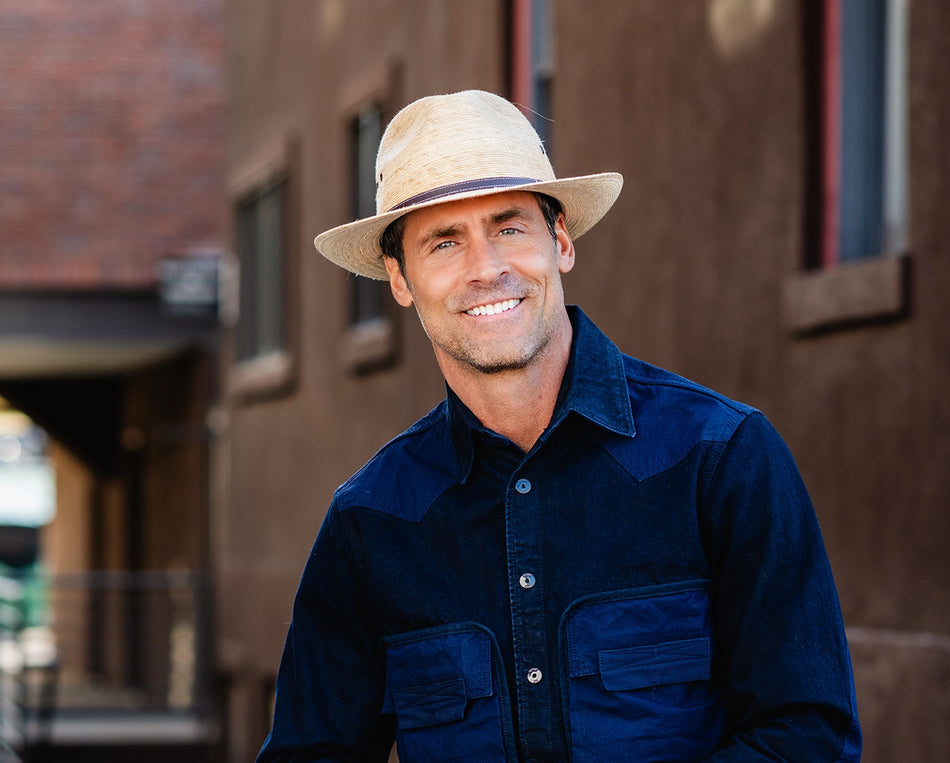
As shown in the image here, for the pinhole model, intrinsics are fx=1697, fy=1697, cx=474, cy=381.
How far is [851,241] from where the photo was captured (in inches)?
243

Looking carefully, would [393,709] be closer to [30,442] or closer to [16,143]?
[16,143]

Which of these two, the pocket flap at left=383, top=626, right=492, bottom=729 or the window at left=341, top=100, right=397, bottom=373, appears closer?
the pocket flap at left=383, top=626, right=492, bottom=729

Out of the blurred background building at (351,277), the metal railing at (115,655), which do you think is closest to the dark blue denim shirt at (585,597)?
the blurred background building at (351,277)

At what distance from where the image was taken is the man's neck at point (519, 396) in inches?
113

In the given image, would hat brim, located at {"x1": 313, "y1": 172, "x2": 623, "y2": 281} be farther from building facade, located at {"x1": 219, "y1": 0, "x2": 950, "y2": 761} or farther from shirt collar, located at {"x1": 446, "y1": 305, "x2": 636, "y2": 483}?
building facade, located at {"x1": 219, "y1": 0, "x2": 950, "y2": 761}

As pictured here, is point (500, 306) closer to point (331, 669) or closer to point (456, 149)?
point (456, 149)

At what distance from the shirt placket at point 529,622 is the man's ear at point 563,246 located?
1.60ft

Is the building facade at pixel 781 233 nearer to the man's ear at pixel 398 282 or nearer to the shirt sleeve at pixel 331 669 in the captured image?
the man's ear at pixel 398 282

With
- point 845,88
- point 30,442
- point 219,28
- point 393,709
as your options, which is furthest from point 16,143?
point 30,442

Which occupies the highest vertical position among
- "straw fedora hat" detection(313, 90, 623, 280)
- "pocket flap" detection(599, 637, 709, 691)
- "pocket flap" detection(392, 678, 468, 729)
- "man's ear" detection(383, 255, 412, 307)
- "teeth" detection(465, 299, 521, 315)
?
"straw fedora hat" detection(313, 90, 623, 280)

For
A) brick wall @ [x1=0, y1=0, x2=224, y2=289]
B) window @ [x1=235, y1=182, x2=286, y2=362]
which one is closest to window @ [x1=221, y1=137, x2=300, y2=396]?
window @ [x1=235, y1=182, x2=286, y2=362]

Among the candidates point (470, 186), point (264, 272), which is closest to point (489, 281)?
point (470, 186)

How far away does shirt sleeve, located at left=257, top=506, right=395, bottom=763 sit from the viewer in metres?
2.95

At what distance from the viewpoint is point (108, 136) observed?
61.8 feet
